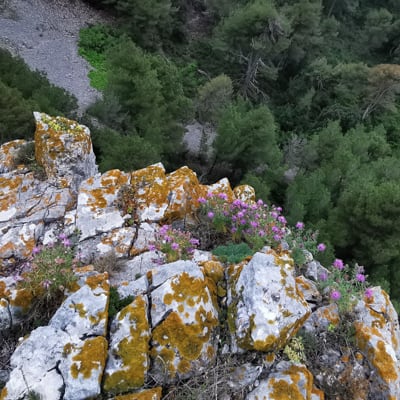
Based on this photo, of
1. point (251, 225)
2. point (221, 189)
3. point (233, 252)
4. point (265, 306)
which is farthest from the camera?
point (221, 189)

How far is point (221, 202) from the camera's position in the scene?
507 centimetres

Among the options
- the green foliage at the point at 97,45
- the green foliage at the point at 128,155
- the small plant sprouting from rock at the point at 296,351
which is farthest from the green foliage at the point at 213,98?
the small plant sprouting from rock at the point at 296,351

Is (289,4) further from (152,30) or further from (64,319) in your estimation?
(64,319)

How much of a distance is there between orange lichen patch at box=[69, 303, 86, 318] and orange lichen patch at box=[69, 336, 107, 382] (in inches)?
8.9

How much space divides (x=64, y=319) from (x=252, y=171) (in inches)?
448

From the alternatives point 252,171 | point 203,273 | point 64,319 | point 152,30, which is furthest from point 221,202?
point 152,30

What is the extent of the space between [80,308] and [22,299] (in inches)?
26.9

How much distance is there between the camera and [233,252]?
4.20 metres

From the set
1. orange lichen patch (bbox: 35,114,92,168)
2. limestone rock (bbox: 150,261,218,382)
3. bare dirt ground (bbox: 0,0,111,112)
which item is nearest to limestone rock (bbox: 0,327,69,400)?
limestone rock (bbox: 150,261,218,382)

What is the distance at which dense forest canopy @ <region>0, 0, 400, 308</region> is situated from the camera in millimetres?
10062

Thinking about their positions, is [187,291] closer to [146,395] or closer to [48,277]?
[146,395]

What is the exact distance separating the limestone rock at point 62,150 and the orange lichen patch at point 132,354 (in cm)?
331

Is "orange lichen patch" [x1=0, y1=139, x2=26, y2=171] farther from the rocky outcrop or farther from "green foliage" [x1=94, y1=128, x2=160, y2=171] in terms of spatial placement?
the rocky outcrop

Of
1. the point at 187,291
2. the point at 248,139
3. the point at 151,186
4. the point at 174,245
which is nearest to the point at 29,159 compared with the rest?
the point at 151,186
